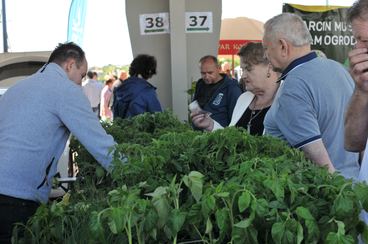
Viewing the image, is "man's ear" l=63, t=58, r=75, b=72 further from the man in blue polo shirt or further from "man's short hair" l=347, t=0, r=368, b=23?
"man's short hair" l=347, t=0, r=368, b=23

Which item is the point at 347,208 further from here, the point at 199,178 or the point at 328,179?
the point at 199,178

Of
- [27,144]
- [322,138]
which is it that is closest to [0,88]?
[27,144]

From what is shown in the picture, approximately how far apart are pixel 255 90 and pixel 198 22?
4.11 m

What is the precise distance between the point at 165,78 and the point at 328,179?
6561 mm

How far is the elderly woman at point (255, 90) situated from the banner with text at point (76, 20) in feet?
20.4

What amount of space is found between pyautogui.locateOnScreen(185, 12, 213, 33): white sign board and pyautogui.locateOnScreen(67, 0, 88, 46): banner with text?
8.49ft

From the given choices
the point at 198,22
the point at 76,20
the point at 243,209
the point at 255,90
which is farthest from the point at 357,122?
the point at 76,20

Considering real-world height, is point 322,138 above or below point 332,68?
below

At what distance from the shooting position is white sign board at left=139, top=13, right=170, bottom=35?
7.94 m

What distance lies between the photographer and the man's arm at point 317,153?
113 inches

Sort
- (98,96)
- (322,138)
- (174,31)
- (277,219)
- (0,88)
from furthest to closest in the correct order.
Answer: (98,96) < (174,31) < (0,88) < (322,138) < (277,219)

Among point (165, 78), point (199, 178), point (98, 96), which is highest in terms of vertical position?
point (199, 178)

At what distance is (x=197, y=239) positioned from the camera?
63.5 inches

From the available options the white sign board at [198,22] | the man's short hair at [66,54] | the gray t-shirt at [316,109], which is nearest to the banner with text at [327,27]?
the white sign board at [198,22]
